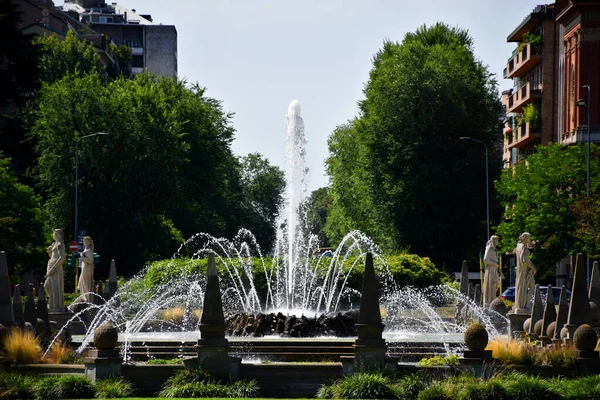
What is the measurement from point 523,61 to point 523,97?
3.13 meters

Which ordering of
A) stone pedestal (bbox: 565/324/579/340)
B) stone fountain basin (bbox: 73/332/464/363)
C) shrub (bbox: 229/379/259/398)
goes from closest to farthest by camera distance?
1. shrub (bbox: 229/379/259/398)
2. stone fountain basin (bbox: 73/332/464/363)
3. stone pedestal (bbox: 565/324/579/340)

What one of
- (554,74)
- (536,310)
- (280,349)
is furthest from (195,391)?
(554,74)

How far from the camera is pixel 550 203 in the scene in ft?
206

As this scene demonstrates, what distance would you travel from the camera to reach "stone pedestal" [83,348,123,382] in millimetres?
24625

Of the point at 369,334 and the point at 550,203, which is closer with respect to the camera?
the point at 369,334

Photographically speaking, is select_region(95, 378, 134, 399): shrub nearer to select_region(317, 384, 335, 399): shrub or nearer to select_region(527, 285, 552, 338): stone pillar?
select_region(317, 384, 335, 399): shrub

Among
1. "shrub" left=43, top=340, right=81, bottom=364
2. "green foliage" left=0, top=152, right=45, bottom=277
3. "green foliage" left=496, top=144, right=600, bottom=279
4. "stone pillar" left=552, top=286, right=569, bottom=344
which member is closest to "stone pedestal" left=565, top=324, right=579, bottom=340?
"stone pillar" left=552, top=286, right=569, bottom=344

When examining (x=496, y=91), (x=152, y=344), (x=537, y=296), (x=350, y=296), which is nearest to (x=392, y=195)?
(x=496, y=91)

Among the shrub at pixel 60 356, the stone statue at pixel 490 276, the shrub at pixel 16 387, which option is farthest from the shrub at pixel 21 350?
the stone statue at pixel 490 276

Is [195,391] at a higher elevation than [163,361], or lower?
lower

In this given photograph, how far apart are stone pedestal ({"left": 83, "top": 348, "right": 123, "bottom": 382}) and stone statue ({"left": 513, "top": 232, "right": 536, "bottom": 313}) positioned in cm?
1634

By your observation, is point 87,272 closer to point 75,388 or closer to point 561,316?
point 561,316

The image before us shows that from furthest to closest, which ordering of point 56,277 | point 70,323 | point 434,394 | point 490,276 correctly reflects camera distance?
point 490,276, point 56,277, point 70,323, point 434,394

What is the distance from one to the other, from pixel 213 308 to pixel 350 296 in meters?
31.2
